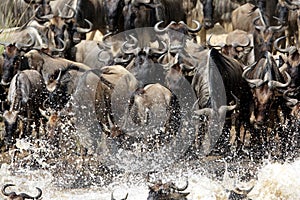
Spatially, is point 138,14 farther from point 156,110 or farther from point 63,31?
point 156,110

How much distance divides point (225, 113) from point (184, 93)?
88 centimetres

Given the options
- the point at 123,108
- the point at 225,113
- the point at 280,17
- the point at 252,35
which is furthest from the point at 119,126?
the point at 280,17

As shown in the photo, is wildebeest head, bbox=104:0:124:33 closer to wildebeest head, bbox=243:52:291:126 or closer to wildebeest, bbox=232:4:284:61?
wildebeest, bbox=232:4:284:61

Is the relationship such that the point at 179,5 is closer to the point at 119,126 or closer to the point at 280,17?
the point at 280,17

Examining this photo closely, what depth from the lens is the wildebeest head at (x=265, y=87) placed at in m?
14.3

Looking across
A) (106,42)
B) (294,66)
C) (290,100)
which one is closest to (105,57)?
(106,42)

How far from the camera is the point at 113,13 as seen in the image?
18094mm

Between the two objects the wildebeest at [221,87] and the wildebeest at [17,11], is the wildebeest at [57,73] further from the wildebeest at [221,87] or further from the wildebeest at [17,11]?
the wildebeest at [17,11]

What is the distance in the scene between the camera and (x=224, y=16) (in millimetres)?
20328

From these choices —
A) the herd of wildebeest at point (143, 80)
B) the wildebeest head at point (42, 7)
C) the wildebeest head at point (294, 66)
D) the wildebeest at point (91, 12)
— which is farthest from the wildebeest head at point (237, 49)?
the wildebeest head at point (42, 7)

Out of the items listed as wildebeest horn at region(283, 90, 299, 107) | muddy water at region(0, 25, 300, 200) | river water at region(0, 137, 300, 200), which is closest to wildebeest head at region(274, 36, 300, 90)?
wildebeest horn at region(283, 90, 299, 107)

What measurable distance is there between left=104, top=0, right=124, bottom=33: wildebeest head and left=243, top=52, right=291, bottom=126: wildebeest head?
3710 millimetres

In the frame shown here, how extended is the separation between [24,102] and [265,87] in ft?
10.2

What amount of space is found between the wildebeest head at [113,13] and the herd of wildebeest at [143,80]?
9.5 inches
